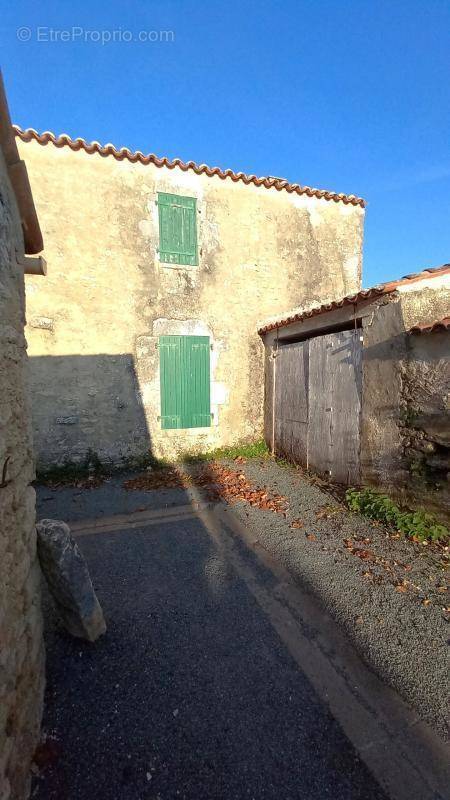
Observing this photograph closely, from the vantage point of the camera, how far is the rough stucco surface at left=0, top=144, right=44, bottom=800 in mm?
1481

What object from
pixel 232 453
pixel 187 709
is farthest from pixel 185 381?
pixel 187 709

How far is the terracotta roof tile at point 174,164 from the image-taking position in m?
5.50

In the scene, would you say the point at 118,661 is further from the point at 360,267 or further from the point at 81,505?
the point at 360,267

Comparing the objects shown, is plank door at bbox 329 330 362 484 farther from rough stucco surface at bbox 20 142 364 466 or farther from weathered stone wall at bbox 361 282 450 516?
rough stucco surface at bbox 20 142 364 466

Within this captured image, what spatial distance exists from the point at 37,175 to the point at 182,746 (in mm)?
7311

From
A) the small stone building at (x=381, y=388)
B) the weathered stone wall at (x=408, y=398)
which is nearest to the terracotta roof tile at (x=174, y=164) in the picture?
the small stone building at (x=381, y=388)

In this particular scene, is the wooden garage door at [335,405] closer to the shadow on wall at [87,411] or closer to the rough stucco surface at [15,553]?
the shadow on wall at [87,411]

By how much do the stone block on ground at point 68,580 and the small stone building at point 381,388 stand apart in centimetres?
360

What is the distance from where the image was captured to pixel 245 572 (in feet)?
10.7

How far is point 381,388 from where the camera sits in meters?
4.39

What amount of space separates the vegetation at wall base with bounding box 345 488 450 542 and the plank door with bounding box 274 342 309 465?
1.61 metres

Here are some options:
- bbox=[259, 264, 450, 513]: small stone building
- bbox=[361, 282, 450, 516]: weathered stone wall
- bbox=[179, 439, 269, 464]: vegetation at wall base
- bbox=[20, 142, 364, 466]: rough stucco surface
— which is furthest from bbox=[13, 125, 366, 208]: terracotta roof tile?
bbox=[179, 439, 269, 464]: vegetation at wall base

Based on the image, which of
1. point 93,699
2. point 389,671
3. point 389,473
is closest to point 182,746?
point 93,699

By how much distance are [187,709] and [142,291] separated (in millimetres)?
5971
